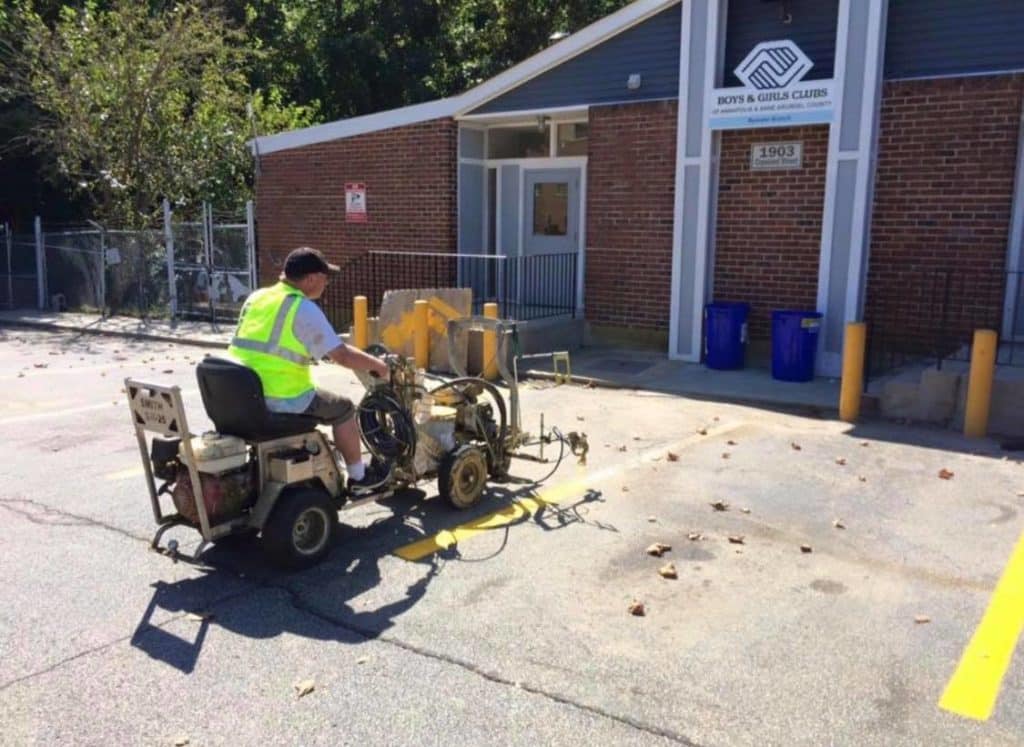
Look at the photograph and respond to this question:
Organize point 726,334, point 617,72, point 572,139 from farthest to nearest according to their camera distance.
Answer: point 572,139 < point 617,72 < point 726,334

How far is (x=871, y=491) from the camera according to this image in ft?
21.6

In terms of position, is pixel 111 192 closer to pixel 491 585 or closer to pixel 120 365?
pixel 120 365

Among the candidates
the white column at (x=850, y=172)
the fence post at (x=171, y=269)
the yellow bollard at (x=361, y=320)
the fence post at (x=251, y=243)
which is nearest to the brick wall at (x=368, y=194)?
the fence post at (x=251, y=243)

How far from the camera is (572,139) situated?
13.9 m

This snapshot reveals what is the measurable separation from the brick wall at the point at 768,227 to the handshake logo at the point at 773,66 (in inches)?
22.5

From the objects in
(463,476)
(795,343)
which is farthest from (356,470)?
(795,343)

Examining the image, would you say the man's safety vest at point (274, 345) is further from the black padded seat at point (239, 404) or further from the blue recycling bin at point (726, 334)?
the blue recycling bin at point (726, 334)

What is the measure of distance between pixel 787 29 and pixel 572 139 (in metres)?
3.94

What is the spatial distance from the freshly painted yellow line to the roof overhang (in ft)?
29.1

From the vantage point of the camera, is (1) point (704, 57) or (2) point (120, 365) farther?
(2) point (120, 365)

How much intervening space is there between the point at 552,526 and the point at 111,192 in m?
16.6

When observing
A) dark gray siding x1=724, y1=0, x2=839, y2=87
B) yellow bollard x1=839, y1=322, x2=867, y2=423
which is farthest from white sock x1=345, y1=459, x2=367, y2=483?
dark gray siding x1=724, y1=0, x2=839, y2=87

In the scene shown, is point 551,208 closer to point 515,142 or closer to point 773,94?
point 515,142

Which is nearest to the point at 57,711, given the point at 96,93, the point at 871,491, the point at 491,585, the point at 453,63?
the point at 491,585
